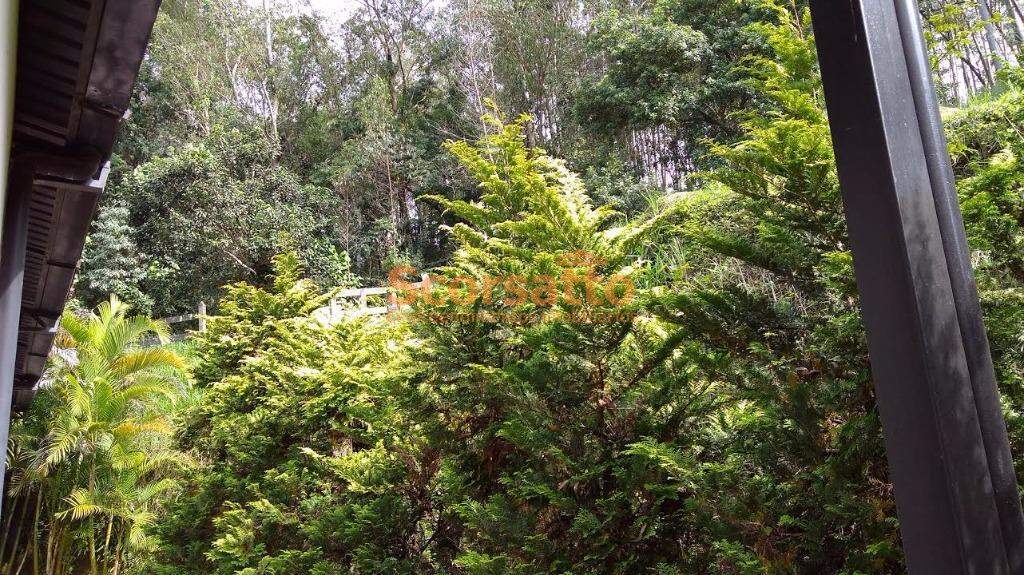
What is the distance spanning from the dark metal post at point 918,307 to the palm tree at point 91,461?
23.2 ft

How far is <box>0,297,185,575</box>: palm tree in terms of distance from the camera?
6.66 meters

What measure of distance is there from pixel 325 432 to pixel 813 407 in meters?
2.86

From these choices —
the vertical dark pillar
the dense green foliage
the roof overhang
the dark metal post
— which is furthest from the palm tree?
the dark metal post

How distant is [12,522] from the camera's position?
689 centimetres

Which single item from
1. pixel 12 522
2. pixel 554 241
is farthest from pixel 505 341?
pixel 12 522

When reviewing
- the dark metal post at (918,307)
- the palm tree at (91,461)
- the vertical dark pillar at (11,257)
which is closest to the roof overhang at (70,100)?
the vertical dark pillar at (11,257)

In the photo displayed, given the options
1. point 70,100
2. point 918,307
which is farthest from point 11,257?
point 918,307

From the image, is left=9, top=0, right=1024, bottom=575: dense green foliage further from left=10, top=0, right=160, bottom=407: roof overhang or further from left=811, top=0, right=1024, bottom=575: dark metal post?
left=10, top=0, right=160, bottom=407: roof overhang

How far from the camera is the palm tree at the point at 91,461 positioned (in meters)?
6.66

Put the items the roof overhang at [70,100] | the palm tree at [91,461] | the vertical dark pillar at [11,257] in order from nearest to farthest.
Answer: the roof overhang at [70,100] → the vertical dark pillar at [11,257] → the palm tree at [91,461]

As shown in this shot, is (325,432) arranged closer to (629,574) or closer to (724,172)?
(629,574)

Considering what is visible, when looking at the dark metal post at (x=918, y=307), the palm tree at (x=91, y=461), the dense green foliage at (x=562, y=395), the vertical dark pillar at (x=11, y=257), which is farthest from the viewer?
the palm tree at (x=91, y=461)

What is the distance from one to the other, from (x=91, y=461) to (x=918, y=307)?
7912 mm

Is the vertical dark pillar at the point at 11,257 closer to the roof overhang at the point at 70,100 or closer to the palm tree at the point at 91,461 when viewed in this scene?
the roof overhang at the point at 70,100
